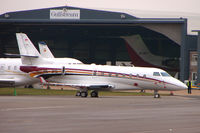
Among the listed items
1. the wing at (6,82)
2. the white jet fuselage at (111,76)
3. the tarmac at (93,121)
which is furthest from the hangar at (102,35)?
the tarmac at (93,121)

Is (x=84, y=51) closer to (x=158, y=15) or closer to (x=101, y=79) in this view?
(x=158, y=15)

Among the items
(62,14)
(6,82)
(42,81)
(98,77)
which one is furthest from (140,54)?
(42,81)

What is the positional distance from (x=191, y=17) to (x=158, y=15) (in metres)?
10.0

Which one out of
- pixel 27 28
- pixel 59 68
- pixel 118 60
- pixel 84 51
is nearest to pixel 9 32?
pixel 27 28

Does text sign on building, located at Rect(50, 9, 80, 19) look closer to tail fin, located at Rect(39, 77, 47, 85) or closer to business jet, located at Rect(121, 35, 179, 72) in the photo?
business jet, located at Rect(121, 35, 179, 72)

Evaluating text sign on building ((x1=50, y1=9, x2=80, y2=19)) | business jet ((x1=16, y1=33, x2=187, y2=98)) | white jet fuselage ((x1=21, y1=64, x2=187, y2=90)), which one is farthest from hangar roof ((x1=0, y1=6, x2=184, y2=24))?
white jet fuselage ((x1=21, y1=64, x2=187, y2=90))

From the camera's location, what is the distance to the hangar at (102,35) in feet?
204

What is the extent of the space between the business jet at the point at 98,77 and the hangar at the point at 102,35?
82.5 ft

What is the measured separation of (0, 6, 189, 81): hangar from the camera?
6228 centimetres

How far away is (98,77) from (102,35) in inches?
1783

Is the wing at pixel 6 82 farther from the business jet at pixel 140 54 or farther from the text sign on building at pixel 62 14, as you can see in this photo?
the business jet at pixel 140 54

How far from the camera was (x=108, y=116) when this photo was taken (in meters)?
19.2

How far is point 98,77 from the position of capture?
120 ft

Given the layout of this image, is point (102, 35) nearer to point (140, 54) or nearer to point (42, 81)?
point (140, 54)
